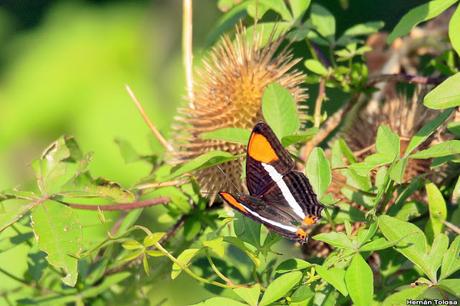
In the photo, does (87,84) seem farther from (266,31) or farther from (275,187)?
(275,187)

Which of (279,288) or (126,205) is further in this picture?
(126,205)

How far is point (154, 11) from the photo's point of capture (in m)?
3.46

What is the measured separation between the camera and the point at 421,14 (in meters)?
1.26

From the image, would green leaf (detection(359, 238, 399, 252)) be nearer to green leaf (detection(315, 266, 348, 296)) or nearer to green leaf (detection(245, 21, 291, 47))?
green leaf (detection(315, 266, 348, 296))

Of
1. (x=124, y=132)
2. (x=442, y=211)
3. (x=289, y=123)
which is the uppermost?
(x=289, y=123)

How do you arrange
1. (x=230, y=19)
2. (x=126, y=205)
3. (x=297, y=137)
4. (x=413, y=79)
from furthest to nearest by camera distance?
(x=230, y=19)
(x=413, y=79)
(x=126, y=205)
(x=297, y=137)

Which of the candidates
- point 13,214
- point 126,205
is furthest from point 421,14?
point 13,214

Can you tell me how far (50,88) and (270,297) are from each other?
176 centimetres

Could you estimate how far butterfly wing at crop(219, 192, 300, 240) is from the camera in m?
1.08

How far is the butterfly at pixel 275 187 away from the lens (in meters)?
1.15

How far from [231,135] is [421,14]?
1.02 ft

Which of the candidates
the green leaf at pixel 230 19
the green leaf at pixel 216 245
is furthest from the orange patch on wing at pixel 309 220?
the green leaf at pixel 230 19

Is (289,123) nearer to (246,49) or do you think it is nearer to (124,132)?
(246,49)

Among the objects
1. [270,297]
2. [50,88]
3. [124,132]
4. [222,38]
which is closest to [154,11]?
[50,88]
